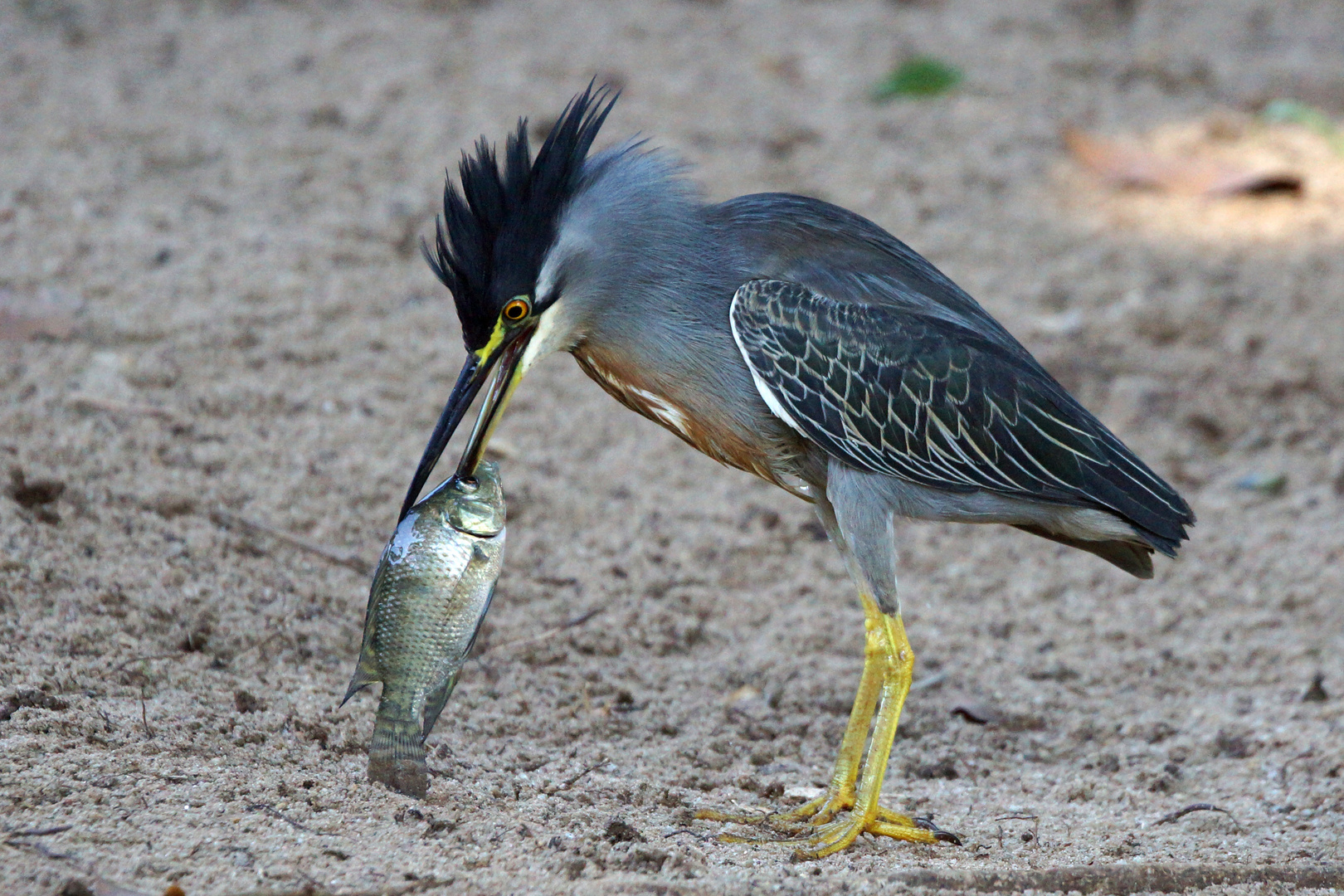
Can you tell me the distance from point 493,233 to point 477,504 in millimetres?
875

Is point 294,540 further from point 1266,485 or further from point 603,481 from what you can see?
point 1266,485

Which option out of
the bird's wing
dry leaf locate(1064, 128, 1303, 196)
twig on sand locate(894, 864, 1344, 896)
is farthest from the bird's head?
dry leaf locate(1064, 128, 1303, 196)

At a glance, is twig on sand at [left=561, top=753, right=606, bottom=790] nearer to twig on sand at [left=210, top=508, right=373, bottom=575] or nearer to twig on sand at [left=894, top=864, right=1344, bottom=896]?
twig on sand at [left=894, top=864, right=1344, bottom=896]

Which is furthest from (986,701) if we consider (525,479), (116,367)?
(116,367)

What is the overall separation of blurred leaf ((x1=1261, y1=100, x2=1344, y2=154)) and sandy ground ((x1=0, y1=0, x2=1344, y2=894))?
0.34 feet

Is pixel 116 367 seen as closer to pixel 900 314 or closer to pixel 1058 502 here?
pixel 900 314

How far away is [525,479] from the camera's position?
644 centimetres

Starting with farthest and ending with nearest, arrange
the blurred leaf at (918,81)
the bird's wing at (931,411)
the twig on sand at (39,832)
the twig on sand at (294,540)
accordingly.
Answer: the blurred leaf at (918,81)
the twig on sand at (294,540)
the bird's wing at (931,411)
the twig on sand at (39,832)

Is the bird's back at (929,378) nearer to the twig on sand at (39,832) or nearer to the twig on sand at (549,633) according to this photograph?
the twig on sand at (549,633)

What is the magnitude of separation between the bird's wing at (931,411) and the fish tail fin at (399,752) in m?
1.52

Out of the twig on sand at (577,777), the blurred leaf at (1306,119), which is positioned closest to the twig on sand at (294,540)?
the twig on sand at (577,777)

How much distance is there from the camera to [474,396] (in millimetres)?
4281

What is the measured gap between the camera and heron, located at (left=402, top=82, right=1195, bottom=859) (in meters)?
4.29

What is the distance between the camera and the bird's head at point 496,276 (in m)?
4.21
